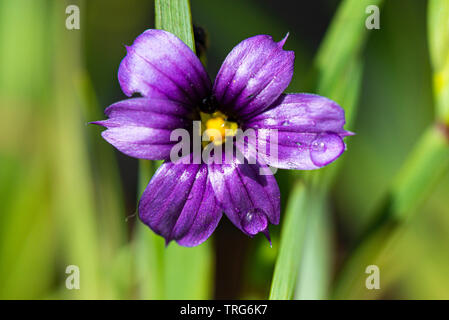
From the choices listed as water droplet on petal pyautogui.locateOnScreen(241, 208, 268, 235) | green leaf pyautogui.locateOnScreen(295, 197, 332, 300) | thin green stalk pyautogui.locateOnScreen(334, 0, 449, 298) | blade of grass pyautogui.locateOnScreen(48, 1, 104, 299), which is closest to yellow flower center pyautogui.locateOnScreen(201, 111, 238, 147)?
water droplet on petal pyautogui.locateOnScreen(241, 208, 268, 235)

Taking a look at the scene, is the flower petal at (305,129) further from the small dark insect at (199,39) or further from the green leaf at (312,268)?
the green leaf at (312,268)

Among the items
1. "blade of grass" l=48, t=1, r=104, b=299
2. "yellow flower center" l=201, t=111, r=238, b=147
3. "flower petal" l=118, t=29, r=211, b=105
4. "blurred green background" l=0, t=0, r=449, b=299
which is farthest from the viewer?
"blade of grass" l=48, t=1, r=104, b=299

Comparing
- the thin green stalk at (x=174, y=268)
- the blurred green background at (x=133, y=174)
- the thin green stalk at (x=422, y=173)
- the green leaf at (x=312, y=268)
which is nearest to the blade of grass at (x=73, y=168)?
the blurred green background at (x=133, y=174)

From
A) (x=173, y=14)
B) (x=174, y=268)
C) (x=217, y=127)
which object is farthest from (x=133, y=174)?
(x=173, y=14)

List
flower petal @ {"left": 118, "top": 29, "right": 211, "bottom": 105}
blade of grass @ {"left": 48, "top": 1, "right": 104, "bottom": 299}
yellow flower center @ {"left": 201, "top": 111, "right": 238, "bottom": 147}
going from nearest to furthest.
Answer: flower petal @ {"left": 118, "top": 29, "right": 211, "bottom": 105} → yellow flower center @ {"left": 201, "top": 111, "right": 238, "bottom": 147} → blade of grass @ {"left": 48, "top": 1, "right": 104, "bottom": 299}

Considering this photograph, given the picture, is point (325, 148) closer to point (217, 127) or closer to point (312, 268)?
point (217, 127)

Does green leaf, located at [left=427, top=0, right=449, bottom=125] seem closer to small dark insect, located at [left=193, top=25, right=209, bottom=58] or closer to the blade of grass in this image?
small dark insect, located at [left=193, top=25, right=209, bottom=58]

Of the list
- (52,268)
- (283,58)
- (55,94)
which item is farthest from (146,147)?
(52,268)
